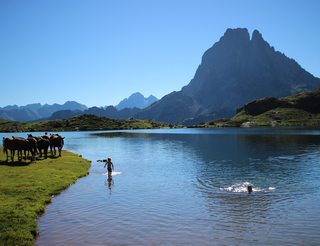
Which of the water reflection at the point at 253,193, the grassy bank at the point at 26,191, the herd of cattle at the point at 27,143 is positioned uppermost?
the herd of cattle at the point at 27,143

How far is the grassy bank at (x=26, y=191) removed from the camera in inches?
1020

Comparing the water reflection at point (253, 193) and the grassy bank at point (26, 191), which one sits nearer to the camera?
the grassy bank at point (26, 191)

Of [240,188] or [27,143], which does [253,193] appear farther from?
[27,143]

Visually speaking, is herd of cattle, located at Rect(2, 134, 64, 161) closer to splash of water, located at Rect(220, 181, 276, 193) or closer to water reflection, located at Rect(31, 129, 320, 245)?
water reflection, located at Rect(31, 129, 320, 245)

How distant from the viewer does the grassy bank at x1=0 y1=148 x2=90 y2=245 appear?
85.0ft

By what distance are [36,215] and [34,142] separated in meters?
38.7

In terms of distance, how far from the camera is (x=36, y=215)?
31.2 meters

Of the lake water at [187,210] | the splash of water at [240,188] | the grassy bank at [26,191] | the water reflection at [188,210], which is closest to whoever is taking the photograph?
the grassy bank at [26,191]

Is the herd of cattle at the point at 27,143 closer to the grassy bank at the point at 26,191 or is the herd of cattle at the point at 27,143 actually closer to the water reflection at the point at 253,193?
the grassy bank at the point at 26,191

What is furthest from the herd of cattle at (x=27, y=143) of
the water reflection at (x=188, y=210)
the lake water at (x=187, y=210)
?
the lake water at (x=187, y=210)

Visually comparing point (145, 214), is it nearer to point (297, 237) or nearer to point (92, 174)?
point (297, 237)

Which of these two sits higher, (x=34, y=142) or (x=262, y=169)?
(x=34, y=142)

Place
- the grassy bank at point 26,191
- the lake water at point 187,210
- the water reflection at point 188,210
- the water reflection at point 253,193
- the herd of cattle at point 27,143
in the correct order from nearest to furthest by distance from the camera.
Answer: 1. the grassy bank at point 26,191
2. the lake water at point 187,210
3. the water reflection at point 188,210
4. the water reflection at point 253,193
5. the herd of cattle at point 27,143

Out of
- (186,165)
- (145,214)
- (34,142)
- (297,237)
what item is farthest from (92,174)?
(297,237)
